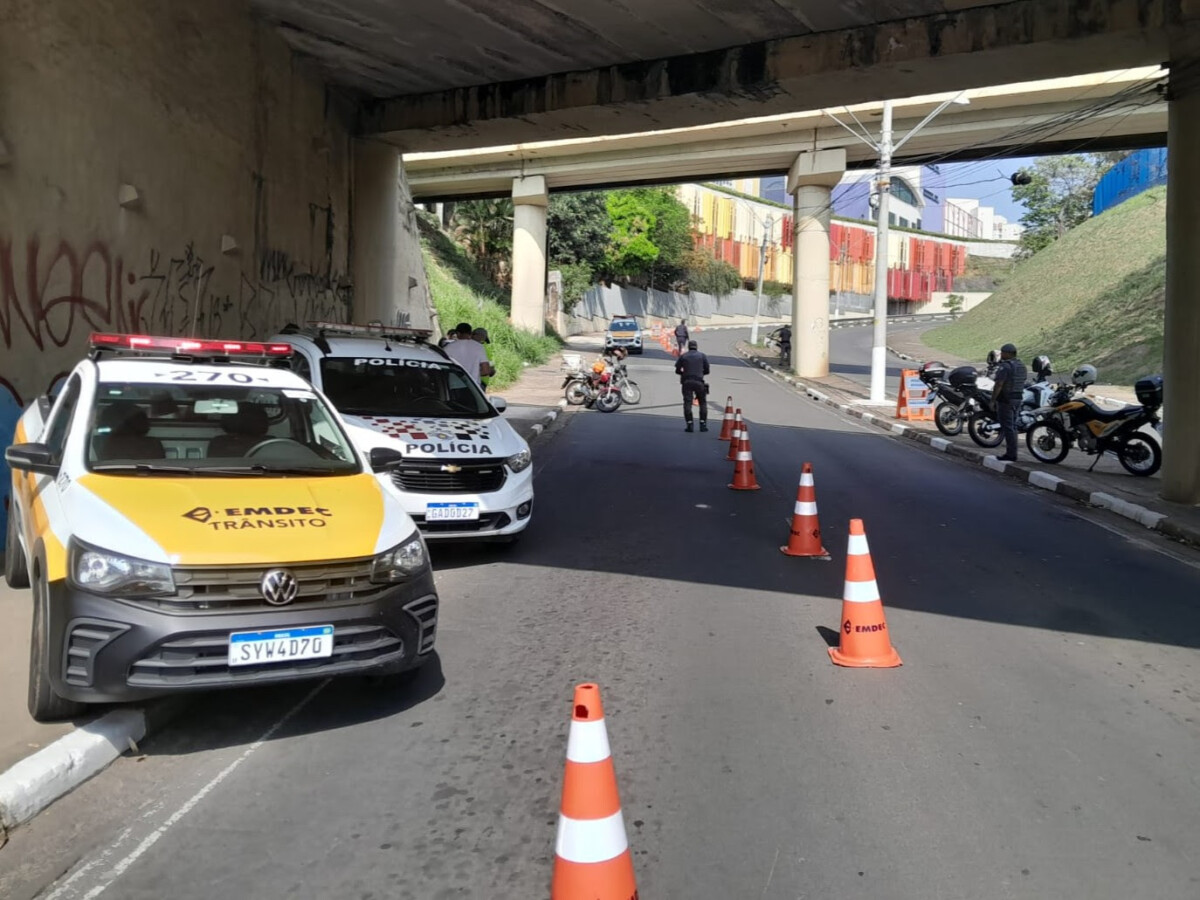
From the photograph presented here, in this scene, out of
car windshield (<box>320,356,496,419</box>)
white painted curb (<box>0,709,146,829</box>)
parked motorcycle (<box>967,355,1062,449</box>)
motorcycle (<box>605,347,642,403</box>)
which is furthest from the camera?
motorcycle (<box>605,347,642,403</box>)

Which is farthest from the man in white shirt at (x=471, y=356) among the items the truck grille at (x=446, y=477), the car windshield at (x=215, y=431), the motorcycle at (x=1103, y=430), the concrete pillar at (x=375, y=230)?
the motorcycle at (x=1103, y=430)

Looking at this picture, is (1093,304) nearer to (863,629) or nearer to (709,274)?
(863,629)

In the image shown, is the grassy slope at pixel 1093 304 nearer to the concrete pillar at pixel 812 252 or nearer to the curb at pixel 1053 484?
the concrete pillar at pixel 812 252

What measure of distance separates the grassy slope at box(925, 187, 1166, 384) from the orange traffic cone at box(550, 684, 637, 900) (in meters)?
28.5

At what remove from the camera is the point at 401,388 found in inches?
361

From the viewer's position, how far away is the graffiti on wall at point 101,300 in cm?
775

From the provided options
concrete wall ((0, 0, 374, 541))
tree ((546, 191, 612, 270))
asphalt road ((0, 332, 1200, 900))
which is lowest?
asphalt road ((0, 332, 1200, 900))

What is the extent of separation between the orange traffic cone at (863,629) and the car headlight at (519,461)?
3413mm

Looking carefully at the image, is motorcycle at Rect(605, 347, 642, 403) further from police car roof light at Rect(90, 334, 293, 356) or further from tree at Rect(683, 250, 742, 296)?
tree at Rect(683, 250, 742, 296)

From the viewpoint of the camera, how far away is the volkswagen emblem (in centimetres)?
427

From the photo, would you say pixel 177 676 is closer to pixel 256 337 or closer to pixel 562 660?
pixel 562 660

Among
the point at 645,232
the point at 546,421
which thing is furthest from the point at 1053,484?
the point at 645,232

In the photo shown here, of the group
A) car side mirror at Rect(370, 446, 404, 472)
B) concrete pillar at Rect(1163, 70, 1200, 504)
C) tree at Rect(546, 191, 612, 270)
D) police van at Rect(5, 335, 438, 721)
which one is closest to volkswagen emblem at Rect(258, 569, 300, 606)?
police van at Rect(5, 335, 438, 721)

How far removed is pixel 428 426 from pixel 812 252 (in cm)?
2923
